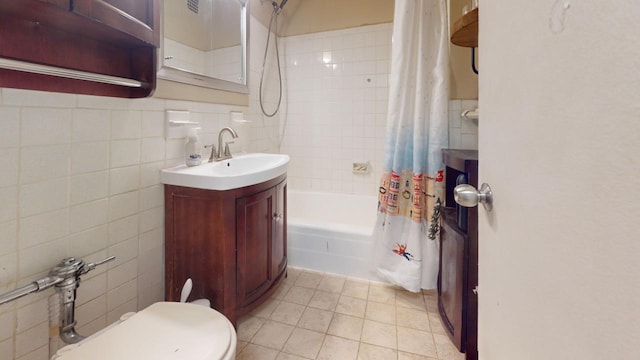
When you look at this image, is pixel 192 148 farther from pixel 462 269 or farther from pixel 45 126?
pixel 462 269

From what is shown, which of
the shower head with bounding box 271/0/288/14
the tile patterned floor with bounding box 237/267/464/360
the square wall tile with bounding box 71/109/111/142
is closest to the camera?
the square wall tile with bounding box 71/109/111/142

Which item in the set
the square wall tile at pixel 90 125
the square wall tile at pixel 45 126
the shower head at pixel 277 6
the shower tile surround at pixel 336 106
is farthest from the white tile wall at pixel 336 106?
the square wall tile at pixel 45 126

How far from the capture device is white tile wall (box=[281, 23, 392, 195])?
2473 mm

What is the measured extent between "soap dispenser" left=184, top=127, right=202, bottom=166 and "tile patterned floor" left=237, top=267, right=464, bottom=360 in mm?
912

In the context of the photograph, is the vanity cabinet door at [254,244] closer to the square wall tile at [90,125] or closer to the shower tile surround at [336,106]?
the square wall tile at [90,125]

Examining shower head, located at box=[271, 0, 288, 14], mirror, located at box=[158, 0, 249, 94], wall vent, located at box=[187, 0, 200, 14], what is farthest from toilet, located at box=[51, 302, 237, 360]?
shower head, located at box=[271, 0, 288, 14]

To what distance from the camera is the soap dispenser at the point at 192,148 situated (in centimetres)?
149

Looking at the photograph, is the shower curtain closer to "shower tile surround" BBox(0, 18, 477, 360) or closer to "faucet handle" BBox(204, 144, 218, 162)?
"shower tile surround" BBox(0, 18, 477, 360)
